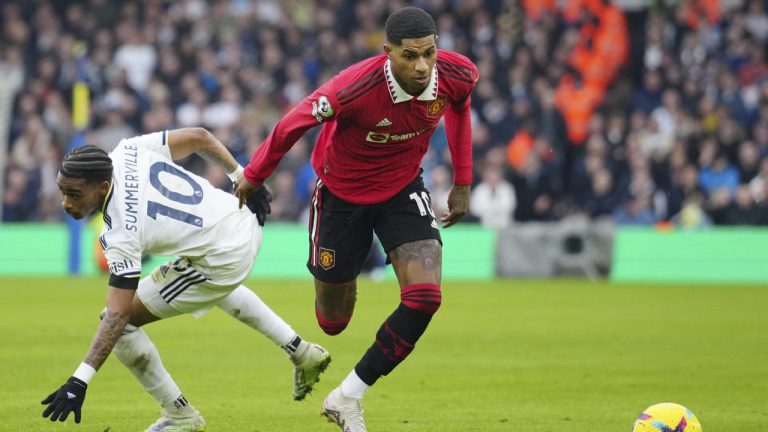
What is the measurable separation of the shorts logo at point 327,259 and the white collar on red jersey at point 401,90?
1230 mm

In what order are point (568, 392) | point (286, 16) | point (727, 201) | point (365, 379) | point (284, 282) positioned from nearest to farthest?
point (365, 379), point (568, 392), point (284, 282), point (727, 201), point (286, 16)

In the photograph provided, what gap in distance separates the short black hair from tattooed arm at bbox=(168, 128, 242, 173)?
1.38 meters

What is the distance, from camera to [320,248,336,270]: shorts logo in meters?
8.36

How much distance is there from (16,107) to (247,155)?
186 inches

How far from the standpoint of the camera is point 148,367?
25.5 feet

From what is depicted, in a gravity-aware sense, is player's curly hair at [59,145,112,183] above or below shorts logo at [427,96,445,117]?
below

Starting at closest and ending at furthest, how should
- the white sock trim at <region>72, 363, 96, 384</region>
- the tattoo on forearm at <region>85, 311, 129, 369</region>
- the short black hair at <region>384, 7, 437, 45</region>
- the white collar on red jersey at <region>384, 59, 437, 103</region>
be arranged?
the white sock trim at <region>72, 363, 96, 384</region> → the tattoo on forearm at <region>85, 311, 129, 369</region> → the short black hair at <region>384, 7, 437, 45</region> → the white collar on red jersey at <region>384, 59, 437, 103</region>

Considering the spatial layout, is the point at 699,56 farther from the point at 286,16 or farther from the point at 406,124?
the point at 406,124

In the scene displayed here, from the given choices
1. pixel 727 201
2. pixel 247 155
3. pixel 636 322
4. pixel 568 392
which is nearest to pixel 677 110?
pixel 727 201

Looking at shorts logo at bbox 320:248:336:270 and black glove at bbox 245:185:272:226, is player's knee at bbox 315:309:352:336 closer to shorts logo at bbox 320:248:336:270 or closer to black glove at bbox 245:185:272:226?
shorts logo at bbox 320:248:336:270

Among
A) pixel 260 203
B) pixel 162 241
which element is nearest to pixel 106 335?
pixel 162 241

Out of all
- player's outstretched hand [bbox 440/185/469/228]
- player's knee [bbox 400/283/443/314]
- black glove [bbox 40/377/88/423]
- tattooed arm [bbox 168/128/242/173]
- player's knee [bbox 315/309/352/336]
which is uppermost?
tattooed arm [bbox 168/128/242/173]

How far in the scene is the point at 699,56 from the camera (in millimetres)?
25234

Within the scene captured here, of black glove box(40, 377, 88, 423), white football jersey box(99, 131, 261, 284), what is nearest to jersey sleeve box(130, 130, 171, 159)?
white football jersey box(99, 131, 261, 284)
